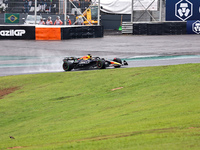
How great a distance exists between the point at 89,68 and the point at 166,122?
1147cm

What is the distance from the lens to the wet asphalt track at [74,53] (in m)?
20.5

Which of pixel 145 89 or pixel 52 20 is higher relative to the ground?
pixel 52 20

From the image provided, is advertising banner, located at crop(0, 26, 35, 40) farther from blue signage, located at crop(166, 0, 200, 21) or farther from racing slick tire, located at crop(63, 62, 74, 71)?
racing slick tire, located at crop(63, 62, 74, 71)

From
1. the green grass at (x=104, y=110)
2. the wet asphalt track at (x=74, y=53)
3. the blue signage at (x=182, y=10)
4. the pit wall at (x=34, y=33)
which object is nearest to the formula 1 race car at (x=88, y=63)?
the green grass at (x=104, y=110)

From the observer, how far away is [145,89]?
12.3 metres

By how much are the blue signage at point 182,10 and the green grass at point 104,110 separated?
24282mm

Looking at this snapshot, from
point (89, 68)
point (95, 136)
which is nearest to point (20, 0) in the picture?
point (89, 68)

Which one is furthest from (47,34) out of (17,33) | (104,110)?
(104,110)

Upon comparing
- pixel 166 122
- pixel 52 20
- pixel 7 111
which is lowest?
pixel 7 111

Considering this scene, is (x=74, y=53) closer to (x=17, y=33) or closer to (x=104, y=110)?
(x=17, y=33)

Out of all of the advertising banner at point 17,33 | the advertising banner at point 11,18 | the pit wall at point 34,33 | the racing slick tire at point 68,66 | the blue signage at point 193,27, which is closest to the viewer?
the racing slick tire at point 68,66

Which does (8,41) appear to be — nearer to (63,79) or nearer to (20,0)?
(20,0)

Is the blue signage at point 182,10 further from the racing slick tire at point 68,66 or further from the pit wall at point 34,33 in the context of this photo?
the racing slick tire at point 68,66

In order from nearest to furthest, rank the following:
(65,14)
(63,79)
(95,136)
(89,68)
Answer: (95,136) < (63,79) < (89,68) < (65,14)
